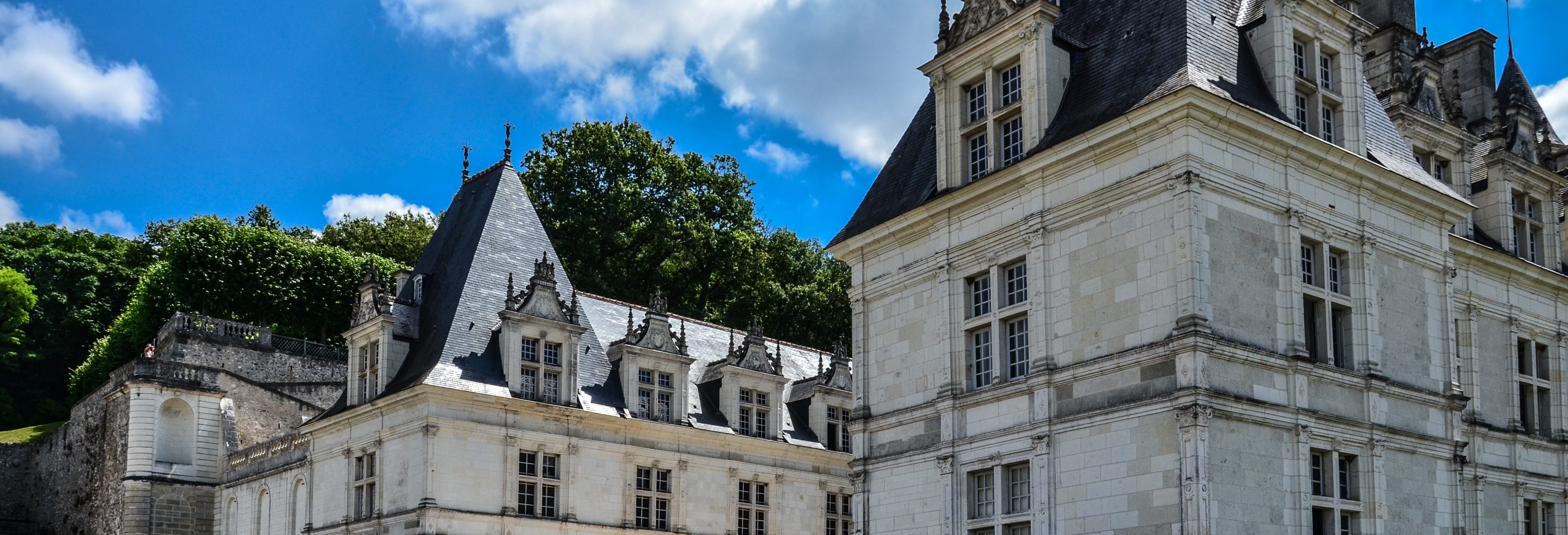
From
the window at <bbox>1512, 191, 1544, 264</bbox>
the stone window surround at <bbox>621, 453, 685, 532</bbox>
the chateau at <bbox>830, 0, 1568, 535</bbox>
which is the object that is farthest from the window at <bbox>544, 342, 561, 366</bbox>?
the window at <bbox>1512, 191, 1544, 264</bbox>

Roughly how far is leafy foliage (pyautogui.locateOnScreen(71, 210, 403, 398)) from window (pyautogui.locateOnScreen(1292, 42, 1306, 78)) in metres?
38.6

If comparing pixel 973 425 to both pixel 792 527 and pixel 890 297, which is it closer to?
pixel 890 297

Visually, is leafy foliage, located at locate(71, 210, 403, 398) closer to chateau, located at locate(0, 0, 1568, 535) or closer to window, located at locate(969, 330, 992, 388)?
chateau, located at locate(0, 0, 1568, 535)

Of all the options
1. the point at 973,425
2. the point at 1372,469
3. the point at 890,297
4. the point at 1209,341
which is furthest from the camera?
the point at 890,297

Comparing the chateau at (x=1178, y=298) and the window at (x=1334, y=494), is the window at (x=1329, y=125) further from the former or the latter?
the window at (x=1334, y=494)

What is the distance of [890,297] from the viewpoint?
23.8 m

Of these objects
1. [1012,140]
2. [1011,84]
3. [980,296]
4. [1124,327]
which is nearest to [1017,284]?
[980,296]

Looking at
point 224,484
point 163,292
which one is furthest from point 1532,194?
point 163,292

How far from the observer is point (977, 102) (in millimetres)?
22922

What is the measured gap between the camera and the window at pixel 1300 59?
69.6ft

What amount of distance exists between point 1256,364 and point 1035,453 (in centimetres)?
332

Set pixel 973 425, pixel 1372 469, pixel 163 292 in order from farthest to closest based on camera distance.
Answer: pixel 163 292, pixel 973 425, pixel 1372 469

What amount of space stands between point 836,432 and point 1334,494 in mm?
19848

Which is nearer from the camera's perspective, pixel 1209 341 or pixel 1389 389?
pixel 1209 341
